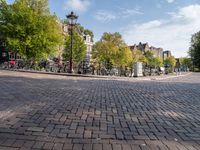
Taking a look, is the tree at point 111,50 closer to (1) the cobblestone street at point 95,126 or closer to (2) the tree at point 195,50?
(2) the tree at point 195,50

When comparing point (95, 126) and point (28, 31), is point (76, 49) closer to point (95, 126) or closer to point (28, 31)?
point (28, 31)

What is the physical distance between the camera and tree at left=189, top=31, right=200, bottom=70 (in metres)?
63.8

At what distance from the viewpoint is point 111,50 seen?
4972cm

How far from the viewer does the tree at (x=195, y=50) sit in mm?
63763

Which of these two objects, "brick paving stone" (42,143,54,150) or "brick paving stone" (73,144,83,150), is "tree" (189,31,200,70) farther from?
"brick paving stone" (42,143,54,150)

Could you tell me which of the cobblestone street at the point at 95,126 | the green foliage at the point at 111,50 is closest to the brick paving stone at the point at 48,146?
the cobblestone street at the point at 95,126

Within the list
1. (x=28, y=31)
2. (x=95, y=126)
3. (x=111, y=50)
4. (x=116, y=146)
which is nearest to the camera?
(x=116, y=146)

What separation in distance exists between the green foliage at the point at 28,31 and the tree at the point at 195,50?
136ft

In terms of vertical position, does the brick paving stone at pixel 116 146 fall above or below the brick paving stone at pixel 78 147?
below

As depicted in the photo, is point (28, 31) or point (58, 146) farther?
point (28, 31)

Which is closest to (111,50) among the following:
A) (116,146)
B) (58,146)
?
(116,146)

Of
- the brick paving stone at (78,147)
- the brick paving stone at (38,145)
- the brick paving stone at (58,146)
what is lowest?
the brick paving stone at (78,147)

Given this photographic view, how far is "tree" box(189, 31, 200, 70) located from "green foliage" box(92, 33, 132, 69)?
22.3 metres

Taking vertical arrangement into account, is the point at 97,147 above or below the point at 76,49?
below
